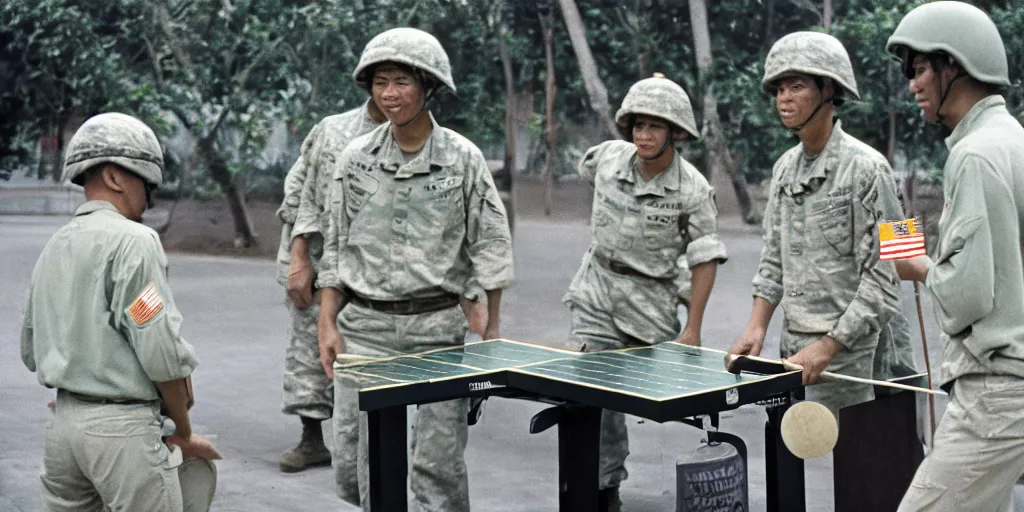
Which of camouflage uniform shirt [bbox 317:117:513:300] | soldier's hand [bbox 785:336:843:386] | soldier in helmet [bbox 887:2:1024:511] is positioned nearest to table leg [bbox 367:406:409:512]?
camouflage uniform shirt [bbox 317:117:513:300]

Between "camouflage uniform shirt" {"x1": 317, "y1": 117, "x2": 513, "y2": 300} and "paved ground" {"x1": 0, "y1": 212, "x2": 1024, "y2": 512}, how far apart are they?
1.44 metres

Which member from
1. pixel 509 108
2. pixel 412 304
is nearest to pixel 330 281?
pixel 412 304

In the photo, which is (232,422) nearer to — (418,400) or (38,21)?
(418,400)

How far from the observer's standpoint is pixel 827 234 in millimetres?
4824

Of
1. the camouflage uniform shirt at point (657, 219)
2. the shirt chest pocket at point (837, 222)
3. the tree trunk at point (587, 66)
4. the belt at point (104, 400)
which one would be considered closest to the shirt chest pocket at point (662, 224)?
the camouflage uniform shirt at point (657, 219)

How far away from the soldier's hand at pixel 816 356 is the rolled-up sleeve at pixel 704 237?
0.79 metres

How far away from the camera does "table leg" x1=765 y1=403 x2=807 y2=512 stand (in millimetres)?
4305

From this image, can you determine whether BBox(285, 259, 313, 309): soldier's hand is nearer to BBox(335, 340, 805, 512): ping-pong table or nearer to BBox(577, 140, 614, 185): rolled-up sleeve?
BBox(577, 140, 614, 185): rolled-up sleeve

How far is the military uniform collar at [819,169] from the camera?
15.9 feet

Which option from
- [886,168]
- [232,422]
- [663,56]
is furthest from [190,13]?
[886,168]

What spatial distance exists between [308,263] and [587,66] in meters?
4.97

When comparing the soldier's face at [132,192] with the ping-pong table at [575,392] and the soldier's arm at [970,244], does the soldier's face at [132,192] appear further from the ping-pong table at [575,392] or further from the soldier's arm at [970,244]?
the soldier's arm at [970,244]

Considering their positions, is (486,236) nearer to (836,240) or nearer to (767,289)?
(767,289)

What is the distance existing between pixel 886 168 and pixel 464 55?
6583 mm
